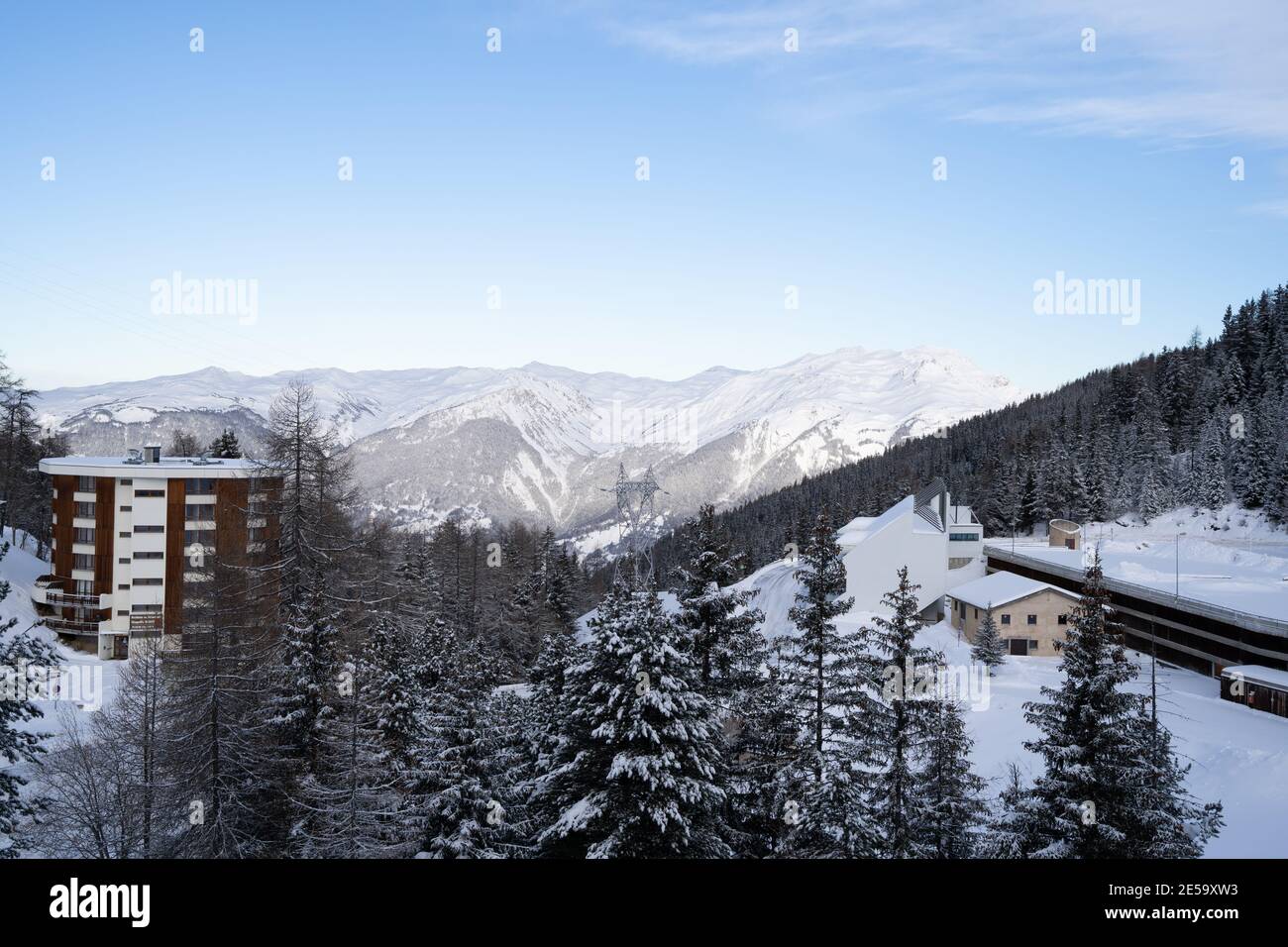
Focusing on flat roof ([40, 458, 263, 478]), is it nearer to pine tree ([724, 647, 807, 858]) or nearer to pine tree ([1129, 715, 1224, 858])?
pine tree ([724, 647, 807, 858])

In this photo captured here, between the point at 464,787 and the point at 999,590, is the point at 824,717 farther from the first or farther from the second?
the point at 999,590

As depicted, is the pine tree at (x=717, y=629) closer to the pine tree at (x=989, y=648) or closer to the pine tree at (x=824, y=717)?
the pine tree at (x=824, y=717)

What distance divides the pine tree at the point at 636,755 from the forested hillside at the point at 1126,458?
69929 mm

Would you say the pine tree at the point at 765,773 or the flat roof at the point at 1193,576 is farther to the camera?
the flat roof at the point at 1193,576

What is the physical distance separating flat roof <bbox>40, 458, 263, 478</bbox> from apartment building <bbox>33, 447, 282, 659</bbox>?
6 cm

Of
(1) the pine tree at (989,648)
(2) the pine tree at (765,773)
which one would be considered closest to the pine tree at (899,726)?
(2) the pine tree at (765,773)

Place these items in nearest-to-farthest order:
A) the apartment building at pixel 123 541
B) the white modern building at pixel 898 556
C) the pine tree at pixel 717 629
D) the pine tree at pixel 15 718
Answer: the pine tree at pixel 15 718, the pine tree at pixel 717 629, the apartment building at pixel 123 541, the white modern building at pixel 898 556

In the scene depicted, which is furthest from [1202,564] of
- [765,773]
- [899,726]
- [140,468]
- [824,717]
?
[140,468]

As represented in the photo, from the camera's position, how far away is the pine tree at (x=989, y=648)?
155 feet

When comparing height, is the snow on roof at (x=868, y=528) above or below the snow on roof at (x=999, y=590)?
above

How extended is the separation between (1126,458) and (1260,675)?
7014cm

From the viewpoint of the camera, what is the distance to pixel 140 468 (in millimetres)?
45812

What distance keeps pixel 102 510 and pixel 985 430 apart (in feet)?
451
